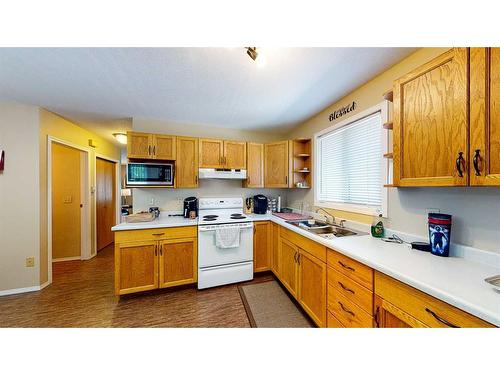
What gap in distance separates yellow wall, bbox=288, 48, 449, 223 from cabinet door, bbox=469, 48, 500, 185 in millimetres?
555

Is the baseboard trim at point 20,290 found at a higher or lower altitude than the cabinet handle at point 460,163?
lower

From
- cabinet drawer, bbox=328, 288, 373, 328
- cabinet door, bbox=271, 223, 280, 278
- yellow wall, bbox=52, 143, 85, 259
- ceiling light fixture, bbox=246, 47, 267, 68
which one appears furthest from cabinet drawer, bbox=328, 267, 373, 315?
yellow wall, bbox=52, 143, 85, 259

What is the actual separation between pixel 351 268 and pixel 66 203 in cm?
462

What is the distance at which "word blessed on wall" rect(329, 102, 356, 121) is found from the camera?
197 centimetres

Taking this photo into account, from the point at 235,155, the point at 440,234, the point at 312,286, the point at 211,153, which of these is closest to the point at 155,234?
the point at 211,153

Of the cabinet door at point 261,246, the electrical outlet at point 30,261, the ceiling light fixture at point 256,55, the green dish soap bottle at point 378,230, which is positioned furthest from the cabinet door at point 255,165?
the electrical outlet at point 30,261

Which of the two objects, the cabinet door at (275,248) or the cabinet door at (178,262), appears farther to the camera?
the cabinet door at (275,248)

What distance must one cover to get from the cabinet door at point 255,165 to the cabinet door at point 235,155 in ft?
0.29

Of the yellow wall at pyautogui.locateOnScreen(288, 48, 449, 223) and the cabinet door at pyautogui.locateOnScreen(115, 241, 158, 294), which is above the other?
the yellow wall at pyautogui.locateOnScreen(288, 48, 449, 223)

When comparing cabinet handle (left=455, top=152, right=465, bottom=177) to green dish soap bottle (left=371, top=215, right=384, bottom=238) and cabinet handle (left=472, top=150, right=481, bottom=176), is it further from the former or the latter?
green dish soap bottle (left=371, top=215, right=384, bottom=238)

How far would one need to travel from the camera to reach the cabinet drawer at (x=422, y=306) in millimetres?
720

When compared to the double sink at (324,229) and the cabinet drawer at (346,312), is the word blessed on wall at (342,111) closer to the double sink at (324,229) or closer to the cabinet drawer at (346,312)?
the double sink at (324,229)

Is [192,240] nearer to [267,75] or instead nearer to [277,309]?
Result: [277,309]

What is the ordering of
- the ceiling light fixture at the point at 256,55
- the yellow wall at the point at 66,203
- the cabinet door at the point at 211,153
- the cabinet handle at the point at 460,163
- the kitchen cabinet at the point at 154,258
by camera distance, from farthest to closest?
the yellow wall at the point at 66,203 < the cabinet door at the point at 211,153 < the kitchen cabinet at the point at 154,258 < the ceiling light fixture at the point at 256,55 < the cabinet handle at the point at 460,163
